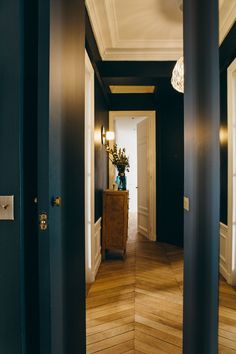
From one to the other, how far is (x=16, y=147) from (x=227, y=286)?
2.69m

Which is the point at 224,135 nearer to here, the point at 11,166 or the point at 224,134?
the point at 224,134

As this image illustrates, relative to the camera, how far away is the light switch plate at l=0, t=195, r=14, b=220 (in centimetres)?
104

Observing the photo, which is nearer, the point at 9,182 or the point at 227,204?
the point at 9,182

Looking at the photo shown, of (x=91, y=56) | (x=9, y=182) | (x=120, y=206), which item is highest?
(x=91, y=56)

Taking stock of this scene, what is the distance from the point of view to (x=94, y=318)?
216 cm

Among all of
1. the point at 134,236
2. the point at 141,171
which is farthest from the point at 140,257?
the point at 141,171

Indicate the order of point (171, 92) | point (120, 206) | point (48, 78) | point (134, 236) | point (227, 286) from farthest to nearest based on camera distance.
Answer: point (134, 236) < point (171, 92) < point (120, 206) < point (227, 286) < point (48, 78)

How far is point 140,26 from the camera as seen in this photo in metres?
2.78

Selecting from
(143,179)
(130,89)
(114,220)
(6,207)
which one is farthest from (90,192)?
(130,89)

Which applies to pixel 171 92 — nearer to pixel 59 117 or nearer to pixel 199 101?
pixel 199 101

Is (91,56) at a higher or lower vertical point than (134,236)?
higher

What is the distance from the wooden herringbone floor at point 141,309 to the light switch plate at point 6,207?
1.31 m

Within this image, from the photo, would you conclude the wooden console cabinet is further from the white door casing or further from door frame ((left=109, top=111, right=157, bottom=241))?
door frame ((left=109, top=111, right=157, bottom=241))

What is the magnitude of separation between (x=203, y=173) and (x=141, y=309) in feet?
5.28
